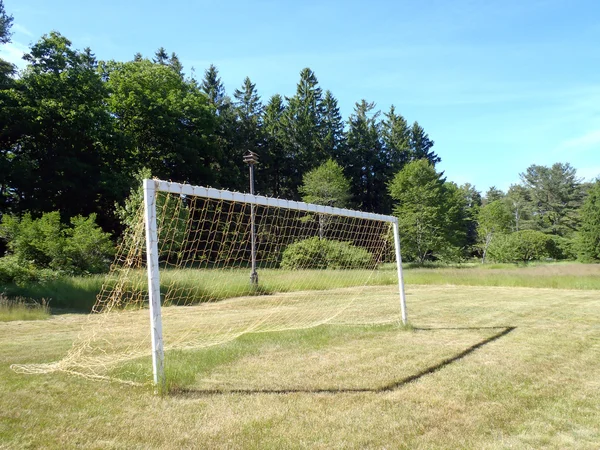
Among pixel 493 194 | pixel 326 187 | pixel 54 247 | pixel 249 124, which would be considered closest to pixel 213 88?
pixel 249 124

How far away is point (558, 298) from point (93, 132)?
1058 inches

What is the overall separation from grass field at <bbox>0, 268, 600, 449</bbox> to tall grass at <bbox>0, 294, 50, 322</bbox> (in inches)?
92.2

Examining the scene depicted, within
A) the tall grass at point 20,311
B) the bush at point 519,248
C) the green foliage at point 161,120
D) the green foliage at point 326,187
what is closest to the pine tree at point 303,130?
the green foliage at point 326,187

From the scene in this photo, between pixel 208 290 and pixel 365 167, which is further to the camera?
pixel 365 167

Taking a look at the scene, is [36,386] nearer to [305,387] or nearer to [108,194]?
[305,387]

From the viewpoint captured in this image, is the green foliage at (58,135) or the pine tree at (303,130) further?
the pine tree at (303,130)

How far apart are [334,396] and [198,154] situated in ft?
99.1

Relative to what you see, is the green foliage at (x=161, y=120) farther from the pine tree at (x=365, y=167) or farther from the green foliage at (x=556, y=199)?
the green foliage at (x=556, y=199)

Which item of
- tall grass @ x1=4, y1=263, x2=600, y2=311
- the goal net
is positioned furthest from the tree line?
the goal net

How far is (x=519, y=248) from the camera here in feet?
117

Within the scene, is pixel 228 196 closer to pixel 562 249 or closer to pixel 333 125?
pixel 333 125

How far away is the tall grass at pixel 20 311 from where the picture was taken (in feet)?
29.7

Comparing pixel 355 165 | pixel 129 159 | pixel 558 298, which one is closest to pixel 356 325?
pixel 558 298

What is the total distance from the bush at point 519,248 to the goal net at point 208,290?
17722 millimetres
